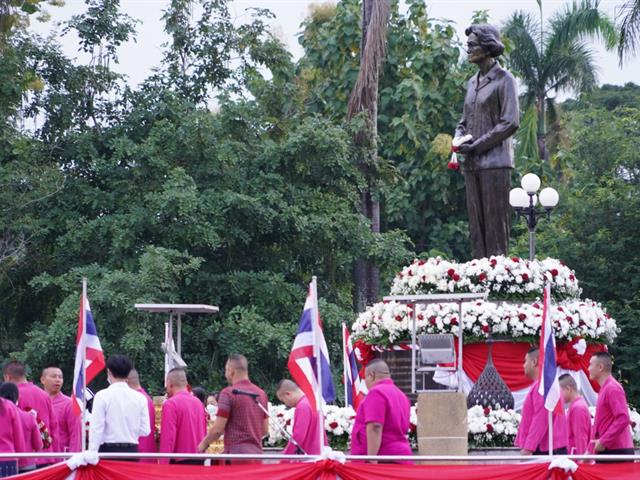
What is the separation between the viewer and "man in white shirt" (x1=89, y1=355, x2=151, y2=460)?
1241cm

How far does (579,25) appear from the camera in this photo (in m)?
46.7

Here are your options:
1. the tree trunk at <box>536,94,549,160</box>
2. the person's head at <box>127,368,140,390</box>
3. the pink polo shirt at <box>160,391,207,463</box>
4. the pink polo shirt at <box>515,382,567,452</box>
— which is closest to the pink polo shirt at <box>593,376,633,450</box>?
the pink polo shirt at <box>515,382,567,452</box>

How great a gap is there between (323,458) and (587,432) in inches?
140

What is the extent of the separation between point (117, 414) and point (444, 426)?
3359 mm

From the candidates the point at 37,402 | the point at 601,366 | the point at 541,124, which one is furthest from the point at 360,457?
the point at 541,124

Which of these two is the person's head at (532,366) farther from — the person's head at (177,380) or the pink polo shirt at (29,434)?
the pink polo shirt at (29,434)

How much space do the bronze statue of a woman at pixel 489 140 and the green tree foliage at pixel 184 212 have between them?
25.4 ft

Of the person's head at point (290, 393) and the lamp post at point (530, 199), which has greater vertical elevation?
the lamp post at point (530, 199)

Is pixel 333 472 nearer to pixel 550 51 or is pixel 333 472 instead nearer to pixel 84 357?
pixel 84 357

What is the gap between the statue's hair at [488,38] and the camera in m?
18.2

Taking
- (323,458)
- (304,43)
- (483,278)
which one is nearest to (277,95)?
(304,43)

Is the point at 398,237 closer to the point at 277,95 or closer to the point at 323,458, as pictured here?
the point at 277,95

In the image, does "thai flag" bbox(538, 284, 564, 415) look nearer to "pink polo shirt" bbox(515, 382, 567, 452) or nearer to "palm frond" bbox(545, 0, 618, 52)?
"pink polo shirt" bbox(515, 382, 567, 452)

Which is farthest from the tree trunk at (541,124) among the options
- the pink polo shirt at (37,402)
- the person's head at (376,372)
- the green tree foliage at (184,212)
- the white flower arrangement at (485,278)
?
the person's head at (376,372)
